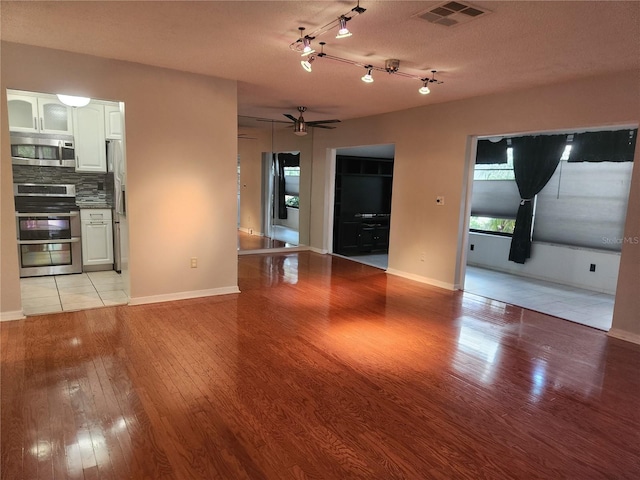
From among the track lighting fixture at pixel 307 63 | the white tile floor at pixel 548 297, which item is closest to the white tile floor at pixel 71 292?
the track lighting fixture at pixel 307 63

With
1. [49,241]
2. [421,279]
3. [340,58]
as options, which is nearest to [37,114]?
[49,241]

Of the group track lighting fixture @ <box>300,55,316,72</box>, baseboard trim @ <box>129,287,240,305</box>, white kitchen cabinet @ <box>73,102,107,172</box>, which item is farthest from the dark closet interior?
track lighting fixture @ <box>300,55,316,72</box>

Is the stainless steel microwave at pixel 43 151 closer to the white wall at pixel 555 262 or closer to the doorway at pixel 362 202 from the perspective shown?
the doorway at pixel 362 202

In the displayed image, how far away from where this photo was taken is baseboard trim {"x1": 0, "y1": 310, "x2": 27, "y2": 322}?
3932 millimetres

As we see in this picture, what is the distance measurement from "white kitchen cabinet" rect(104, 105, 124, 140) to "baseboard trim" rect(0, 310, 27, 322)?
2.83 meters

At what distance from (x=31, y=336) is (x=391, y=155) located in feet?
23.5

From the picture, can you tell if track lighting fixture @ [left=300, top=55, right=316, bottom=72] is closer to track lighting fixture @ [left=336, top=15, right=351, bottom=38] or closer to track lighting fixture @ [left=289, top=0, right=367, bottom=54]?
track lighting fixture @ [left=289, top=0, right=367, bottom=54]

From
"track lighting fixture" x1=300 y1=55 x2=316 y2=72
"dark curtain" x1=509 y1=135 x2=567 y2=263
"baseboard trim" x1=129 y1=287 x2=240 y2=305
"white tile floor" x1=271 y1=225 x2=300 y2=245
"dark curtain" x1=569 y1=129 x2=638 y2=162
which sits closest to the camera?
"track lighting fixture" x1=300 y1=55 x2=316 y2=72

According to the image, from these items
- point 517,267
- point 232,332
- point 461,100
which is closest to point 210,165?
point 232,332

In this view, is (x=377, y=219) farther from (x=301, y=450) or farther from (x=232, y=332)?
(x=301, y=450)

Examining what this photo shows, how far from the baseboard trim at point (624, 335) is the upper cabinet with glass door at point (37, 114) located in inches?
275

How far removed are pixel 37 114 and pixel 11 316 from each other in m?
2.79

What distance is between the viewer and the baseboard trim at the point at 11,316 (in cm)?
393

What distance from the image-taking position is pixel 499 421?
252 centimetres
